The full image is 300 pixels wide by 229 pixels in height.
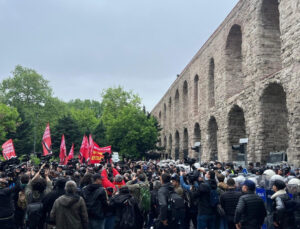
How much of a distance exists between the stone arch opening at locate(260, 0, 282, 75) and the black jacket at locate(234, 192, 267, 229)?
1247 centimetres

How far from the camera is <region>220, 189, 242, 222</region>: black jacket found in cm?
564

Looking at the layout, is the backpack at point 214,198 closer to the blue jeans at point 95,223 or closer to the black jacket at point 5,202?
the blue jeans at point 95,223

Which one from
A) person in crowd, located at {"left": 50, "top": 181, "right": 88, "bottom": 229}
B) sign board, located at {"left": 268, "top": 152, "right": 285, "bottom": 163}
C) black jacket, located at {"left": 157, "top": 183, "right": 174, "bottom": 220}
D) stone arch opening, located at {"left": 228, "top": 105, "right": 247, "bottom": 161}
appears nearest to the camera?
person in crowd, located at {"left": 50, "top": 181, "right": 88, "bottom": 229}

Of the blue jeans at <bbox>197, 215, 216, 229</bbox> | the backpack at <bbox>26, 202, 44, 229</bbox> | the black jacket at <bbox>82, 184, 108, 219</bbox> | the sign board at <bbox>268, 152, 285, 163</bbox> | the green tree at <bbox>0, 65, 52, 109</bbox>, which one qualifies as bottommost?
the blue jeans at <bbox>197, 215, 216, 229</bbox>

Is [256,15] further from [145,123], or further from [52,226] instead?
[145,123]

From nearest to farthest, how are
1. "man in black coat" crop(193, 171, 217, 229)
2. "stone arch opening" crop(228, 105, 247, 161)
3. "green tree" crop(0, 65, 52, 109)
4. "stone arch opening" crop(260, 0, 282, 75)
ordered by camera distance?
"man in black coat" crop(193, 171, 217, 229)
"stone arch opening" crop(260, 0, 282, 75)
"stone arch opening" crop(228, 105, 247, 161)
"green tree" crop(0, 65, 52, 109)

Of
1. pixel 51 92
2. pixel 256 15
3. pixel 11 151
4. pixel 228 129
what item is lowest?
pixel 11 151

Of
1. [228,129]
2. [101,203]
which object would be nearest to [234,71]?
[228,129]

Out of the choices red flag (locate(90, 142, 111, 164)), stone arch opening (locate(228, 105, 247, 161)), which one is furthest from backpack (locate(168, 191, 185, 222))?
stone arch opening (locate(228, 105, 247, 161))

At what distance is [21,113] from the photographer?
43125 millimetres

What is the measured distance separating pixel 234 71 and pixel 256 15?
4.75 meters

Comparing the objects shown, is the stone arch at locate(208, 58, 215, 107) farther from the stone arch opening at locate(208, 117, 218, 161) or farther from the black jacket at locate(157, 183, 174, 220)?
the black jacket at locate(157, 183, 174, 220)

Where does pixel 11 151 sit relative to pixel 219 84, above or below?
below

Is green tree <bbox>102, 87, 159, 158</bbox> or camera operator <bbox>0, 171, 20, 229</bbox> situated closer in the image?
camera operator <bbox>0, 171, 20, 229</bbox>
